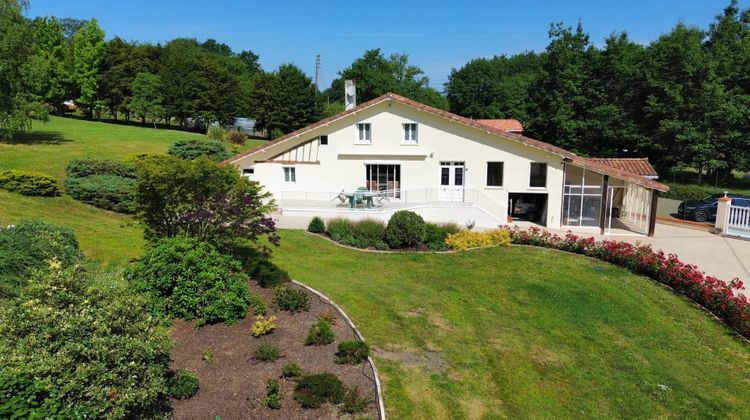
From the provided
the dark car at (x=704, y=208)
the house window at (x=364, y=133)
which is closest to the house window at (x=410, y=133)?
the house window at (x=364, y=133)

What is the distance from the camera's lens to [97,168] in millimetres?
24641

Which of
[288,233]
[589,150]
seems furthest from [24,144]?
[589,150]

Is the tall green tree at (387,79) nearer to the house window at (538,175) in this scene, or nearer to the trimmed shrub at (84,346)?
the house window at (538,175)

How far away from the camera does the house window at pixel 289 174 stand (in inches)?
1151

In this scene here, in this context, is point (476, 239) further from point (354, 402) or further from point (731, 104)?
point (731, 104)

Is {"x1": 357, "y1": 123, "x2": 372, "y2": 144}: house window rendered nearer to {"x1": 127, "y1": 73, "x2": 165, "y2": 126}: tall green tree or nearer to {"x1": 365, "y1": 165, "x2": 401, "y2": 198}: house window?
{"x1": 365, "y1": 165, "x2": 401, "y2": 198}: house window

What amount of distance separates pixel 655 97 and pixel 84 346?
52.0 meters

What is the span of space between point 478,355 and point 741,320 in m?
8.41

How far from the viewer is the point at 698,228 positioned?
27.1 m

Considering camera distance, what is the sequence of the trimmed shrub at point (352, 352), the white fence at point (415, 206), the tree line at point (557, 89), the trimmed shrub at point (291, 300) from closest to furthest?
the trimmed shrub at point (352, 352)
the trimmed shrub at point (291, 300)
the white fence at point (415, 206)
the tree line at point (557, 89)

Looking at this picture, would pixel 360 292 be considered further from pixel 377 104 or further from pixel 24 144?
pixel 24 144

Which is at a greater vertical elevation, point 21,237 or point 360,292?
point 21,237

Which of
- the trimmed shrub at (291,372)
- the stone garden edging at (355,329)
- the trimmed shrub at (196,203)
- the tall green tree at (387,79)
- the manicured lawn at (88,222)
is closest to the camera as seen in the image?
the stone garden edging at (355,329)

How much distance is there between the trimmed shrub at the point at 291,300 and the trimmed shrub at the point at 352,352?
6.95ft
